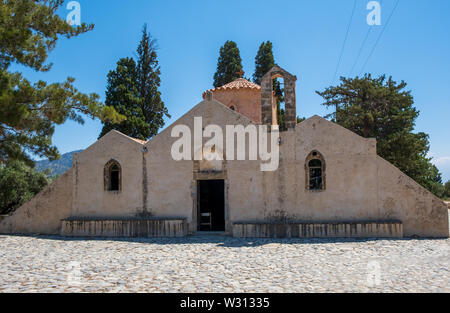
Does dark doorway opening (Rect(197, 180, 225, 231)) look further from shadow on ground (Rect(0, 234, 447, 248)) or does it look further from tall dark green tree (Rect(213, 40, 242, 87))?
tall dark green tree (Rect(213, 40, 242, 87))

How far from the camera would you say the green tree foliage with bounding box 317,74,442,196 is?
23156 mm

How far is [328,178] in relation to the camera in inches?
540

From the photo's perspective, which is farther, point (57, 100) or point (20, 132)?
point (20, 132)

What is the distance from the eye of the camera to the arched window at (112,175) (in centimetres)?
1484

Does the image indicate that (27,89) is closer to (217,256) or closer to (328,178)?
(217,256)

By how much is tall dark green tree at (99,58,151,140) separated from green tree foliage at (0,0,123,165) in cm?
1444

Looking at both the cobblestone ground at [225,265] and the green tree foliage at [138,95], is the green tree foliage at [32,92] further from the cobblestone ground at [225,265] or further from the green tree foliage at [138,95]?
the green tree foliage at [138,95]

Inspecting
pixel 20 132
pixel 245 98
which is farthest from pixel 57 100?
pixel 245 98

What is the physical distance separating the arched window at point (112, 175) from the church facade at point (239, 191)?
42mm

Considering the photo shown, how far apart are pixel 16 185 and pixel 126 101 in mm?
9946

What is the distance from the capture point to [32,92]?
10547 millimetres

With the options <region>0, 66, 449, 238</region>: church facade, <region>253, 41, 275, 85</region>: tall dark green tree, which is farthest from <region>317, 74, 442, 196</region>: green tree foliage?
<region>0, 66, 449, 238</region>: church facade

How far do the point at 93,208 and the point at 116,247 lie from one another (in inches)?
150

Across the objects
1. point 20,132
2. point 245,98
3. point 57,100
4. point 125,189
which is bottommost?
point 125,189
